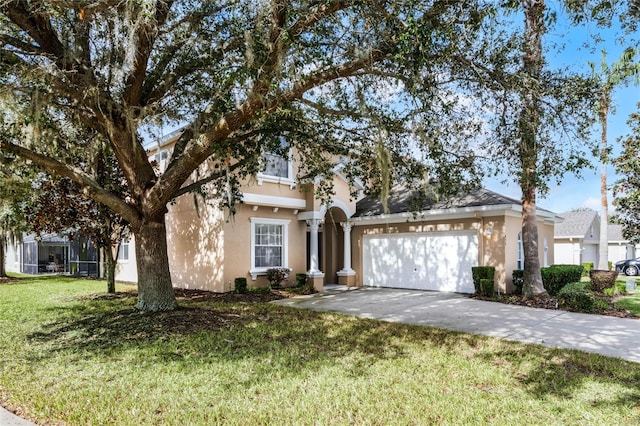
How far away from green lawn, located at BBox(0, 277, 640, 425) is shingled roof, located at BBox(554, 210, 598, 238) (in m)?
26.0

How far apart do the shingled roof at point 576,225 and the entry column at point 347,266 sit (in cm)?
1950

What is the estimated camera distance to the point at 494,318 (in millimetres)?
9367

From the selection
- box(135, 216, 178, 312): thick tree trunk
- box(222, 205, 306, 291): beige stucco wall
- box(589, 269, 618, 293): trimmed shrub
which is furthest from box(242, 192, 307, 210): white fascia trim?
box(589, 269, 618, 293): trimmed shrub

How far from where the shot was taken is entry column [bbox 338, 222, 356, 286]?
16.5m

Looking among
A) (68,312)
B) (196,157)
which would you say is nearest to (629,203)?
(196,157)

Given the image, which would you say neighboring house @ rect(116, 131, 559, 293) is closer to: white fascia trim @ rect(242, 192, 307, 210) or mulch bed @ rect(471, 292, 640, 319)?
white fascia trim @ rect(242, 192, 307, 210)

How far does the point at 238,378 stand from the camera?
5055 mm

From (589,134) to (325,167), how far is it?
246 inches

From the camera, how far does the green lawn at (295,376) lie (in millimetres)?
4078

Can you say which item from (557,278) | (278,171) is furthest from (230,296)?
(557,278)

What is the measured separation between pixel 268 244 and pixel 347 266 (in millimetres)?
3887

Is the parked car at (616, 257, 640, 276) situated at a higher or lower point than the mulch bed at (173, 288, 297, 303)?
lower

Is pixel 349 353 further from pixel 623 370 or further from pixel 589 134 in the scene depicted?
pixel 589 134

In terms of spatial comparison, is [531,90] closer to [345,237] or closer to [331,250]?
[345,237]
